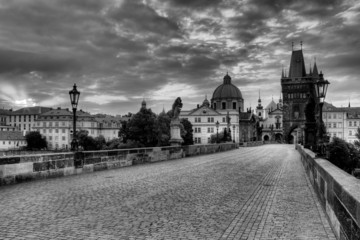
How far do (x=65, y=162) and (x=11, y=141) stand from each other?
12607cm

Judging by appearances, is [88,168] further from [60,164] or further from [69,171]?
[60,164]

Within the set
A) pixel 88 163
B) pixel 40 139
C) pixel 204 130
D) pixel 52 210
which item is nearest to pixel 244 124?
pixel 204 130

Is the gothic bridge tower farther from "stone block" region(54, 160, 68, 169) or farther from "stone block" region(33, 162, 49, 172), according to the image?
"stone block" region(33, 162, 49, 172)

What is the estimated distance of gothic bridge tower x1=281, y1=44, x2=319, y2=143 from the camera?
117 metres

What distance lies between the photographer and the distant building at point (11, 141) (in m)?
125

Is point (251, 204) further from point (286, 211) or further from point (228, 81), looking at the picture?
point (228, 81)

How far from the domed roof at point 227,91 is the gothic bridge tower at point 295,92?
50.2 feet

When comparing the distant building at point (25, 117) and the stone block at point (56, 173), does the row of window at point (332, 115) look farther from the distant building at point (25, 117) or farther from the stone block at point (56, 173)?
the stone block at point (56, 173)

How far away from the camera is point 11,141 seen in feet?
416

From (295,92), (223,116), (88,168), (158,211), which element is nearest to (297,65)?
(295,92)

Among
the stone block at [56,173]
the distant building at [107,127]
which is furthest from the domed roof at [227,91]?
the stone block at [56,173]

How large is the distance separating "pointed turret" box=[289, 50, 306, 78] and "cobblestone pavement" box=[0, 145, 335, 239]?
11550 cm

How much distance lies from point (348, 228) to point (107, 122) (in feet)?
451

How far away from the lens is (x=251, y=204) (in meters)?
8.31
